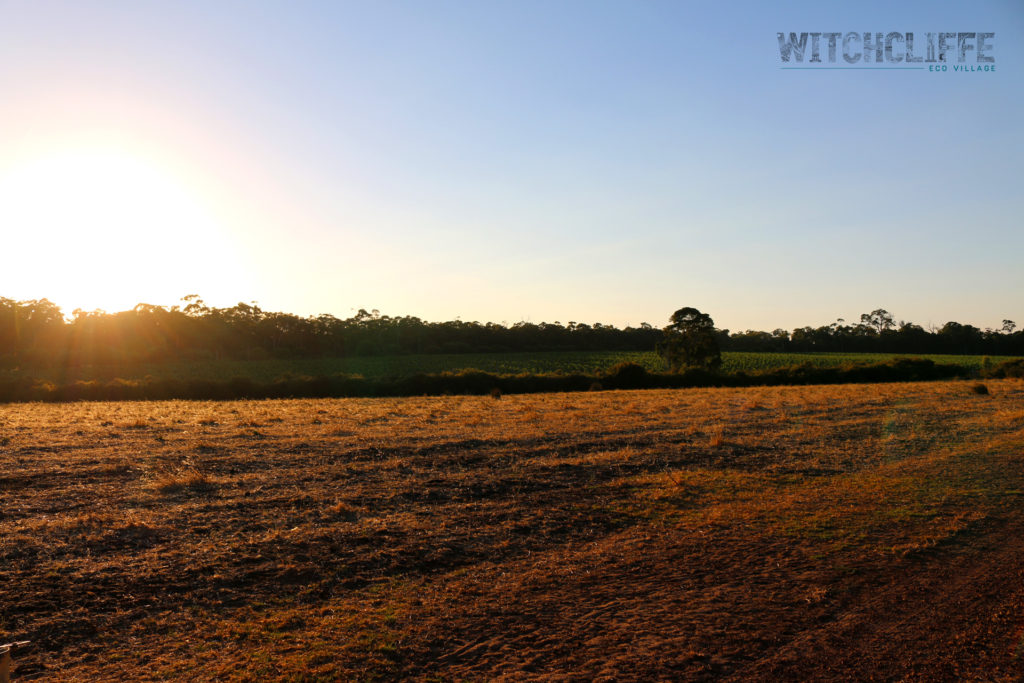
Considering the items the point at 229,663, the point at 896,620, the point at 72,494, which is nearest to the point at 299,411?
the point at 72,494

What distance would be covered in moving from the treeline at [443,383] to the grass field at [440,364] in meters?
5.29

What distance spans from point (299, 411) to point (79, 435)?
953 cm

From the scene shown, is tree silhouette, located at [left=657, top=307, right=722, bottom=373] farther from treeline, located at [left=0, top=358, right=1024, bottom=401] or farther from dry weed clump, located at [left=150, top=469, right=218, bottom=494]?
dry weed clump, located at [left=150, top=469, right=218, bottom=494]

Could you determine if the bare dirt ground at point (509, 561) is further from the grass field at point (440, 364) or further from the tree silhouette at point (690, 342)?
the tree silhouette at point (690, 342)

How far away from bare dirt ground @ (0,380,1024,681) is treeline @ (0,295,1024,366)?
5933 centimetres

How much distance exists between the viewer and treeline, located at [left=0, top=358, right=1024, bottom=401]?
39.3m

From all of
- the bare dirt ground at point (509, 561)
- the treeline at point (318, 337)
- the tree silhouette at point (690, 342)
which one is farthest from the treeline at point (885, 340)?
the bare dirt ground at point (509, 561)

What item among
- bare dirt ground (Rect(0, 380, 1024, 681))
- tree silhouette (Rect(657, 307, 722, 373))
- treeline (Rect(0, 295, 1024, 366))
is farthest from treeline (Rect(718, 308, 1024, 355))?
bare dirt ground (Rect(0, 380, 1024, 681))

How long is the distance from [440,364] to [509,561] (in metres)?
67.8

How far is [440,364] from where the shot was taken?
7512 cm

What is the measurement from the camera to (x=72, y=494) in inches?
413

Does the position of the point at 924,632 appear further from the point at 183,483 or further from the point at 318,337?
the point at 318,337

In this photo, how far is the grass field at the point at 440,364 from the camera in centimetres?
5918

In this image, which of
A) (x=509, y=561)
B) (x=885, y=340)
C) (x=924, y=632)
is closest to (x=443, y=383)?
(x=509, y=561)
